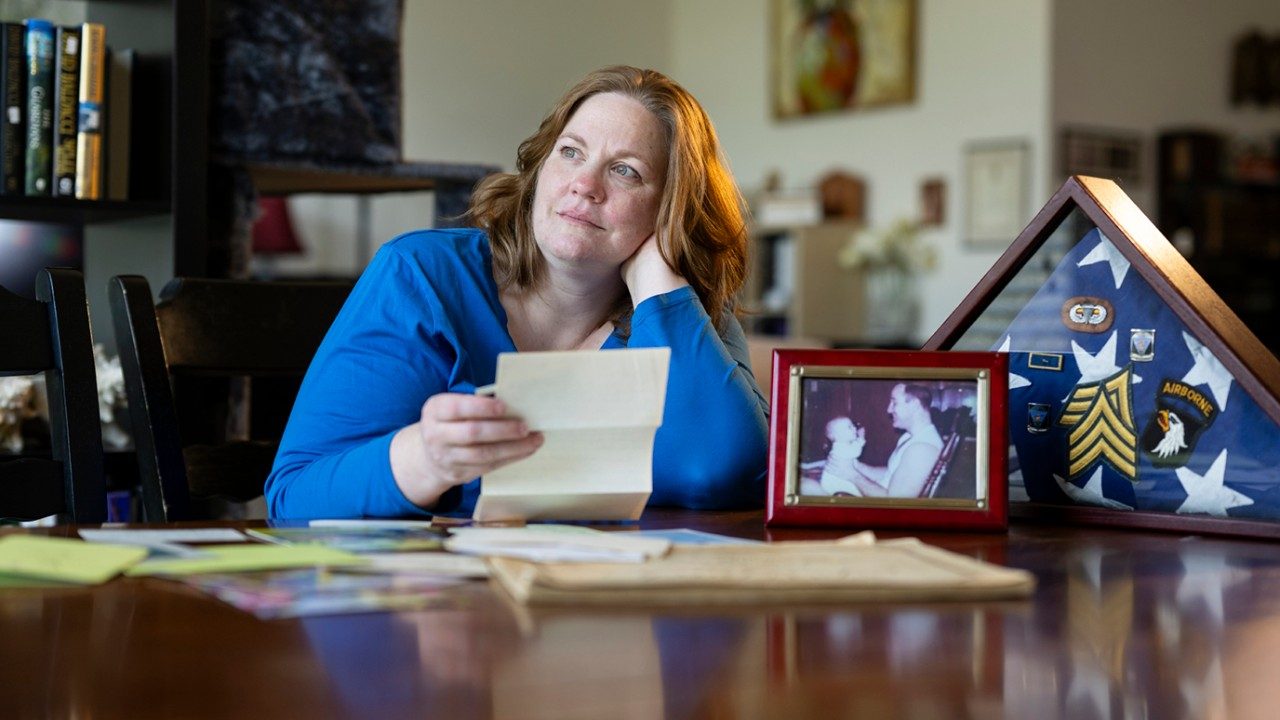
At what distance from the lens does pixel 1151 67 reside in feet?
22.4

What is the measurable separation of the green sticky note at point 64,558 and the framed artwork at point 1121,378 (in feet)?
2.48

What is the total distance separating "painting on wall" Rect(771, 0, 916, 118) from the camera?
23.1 feet

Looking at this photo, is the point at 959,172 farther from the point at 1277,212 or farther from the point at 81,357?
the point at 81,357

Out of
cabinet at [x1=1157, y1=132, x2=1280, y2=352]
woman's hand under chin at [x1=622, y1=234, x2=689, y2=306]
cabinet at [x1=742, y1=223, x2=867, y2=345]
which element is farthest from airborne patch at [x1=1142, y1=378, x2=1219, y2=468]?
cabinet at [x1=1157, y1=132, x2=1280, y2=352]

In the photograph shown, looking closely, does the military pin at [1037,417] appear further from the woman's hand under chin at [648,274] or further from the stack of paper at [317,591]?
the stack of paper at [317,591]

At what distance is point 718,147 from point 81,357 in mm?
782

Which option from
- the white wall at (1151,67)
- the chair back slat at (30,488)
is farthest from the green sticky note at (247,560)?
the white wall at (1151,67)

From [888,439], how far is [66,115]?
4.90 ft

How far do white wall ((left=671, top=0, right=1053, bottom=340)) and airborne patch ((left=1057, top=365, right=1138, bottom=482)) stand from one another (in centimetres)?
540

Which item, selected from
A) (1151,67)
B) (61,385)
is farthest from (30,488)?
(1151,67)

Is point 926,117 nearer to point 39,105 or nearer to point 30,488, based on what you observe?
point 39,105

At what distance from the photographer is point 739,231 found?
1.75 meters

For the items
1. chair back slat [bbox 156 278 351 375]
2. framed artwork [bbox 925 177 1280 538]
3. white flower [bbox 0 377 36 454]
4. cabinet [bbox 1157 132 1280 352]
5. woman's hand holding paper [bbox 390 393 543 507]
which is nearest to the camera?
woman's hand holding paper [bbox 390 393 543 507]

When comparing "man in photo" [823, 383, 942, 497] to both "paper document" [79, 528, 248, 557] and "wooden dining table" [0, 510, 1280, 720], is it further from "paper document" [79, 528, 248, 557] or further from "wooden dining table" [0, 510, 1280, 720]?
"paper document" [79, 528, 248, 557]
